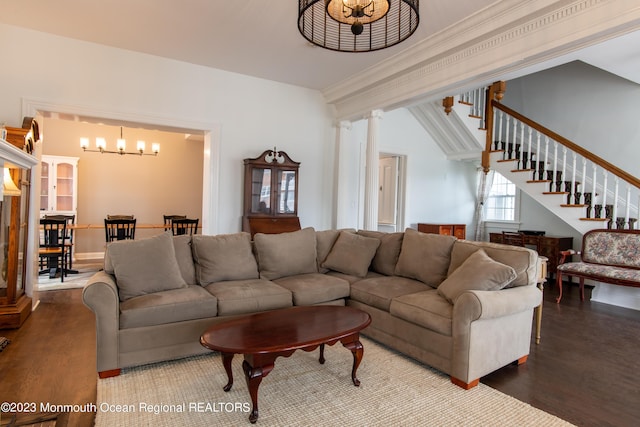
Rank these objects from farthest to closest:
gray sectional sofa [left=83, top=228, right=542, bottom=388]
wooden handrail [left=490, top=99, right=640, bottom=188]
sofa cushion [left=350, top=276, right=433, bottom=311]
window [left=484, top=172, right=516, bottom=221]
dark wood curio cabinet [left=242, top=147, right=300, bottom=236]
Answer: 1. window [left=484, top=172, right=516, bottom=221]
2. dark wood curio cabinet [left=242, top=147, right=300, bottom=236]
3. wooden handrail [left=490, top=99, right=640, bottom=188]
4. sofa cushion [left=350, top=276, right=433, bottom=311]
5. gray sectional sofa [left=83, top=228, right=542, bottom=388]

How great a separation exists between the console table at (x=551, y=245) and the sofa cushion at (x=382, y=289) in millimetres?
3928

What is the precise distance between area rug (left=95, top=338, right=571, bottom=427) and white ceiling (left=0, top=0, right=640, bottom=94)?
3163mm

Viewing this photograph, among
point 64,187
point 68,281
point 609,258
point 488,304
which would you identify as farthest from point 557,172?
point 64,187

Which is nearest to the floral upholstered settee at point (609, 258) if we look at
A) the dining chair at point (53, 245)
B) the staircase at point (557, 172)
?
the staircase at point (557, 172)

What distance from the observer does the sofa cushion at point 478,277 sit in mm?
2525

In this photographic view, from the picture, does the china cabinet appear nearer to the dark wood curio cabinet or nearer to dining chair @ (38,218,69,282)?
dining chair @ (38,218,69,282)

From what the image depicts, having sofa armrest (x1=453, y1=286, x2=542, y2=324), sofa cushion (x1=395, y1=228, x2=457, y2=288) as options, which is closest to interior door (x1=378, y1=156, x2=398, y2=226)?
sofa cushion (x1=395, y1=228, x2=457, y2=288)

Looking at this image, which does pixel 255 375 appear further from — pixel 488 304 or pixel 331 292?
pixel 488 304

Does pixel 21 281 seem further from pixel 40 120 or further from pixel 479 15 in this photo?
pixel 479 15

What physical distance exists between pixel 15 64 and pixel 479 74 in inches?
202

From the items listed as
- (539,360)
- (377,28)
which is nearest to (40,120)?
(377,28)

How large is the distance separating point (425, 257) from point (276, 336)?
178 cm

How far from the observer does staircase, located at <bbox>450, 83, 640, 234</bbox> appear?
4957 mm

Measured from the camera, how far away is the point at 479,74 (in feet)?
12.0
